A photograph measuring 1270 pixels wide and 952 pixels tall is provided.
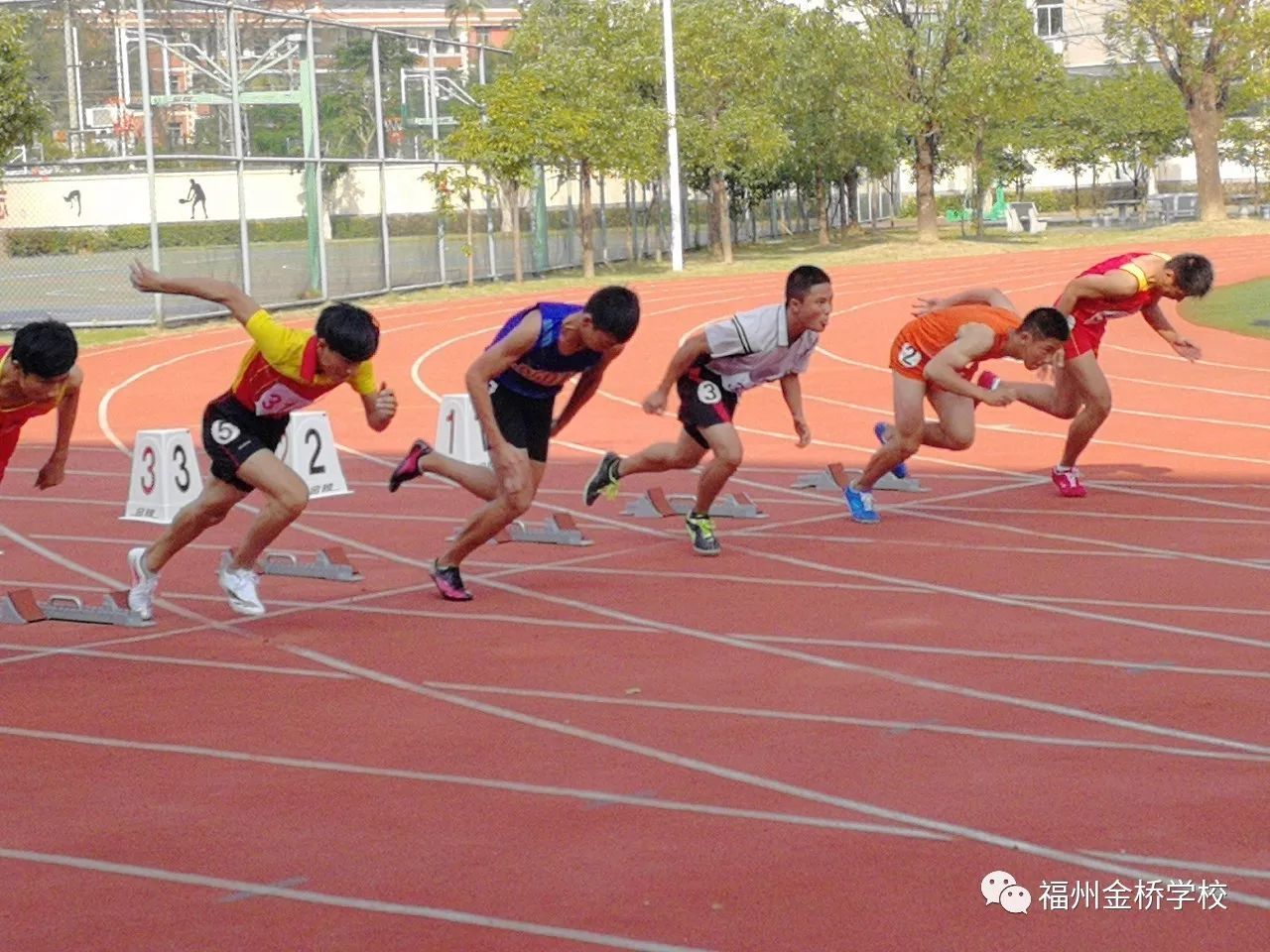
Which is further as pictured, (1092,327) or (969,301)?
(1092,327)

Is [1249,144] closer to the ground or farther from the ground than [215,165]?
farther from the ground

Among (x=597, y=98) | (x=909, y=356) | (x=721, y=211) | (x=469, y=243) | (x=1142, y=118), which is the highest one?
(x=1142, y=118)

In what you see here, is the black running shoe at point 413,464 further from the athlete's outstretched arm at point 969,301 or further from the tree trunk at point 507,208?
the tree trunk at point 507,208

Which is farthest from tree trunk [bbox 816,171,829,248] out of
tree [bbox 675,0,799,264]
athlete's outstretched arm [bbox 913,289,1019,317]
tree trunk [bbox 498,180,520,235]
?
athlete's outstretched arm [bbox 913,289,1019,317]

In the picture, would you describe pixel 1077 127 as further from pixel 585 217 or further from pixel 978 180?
pixel 585 217

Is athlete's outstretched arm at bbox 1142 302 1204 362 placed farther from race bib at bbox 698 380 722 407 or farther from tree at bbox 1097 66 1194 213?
tree at bbox 1097 66 1194 213

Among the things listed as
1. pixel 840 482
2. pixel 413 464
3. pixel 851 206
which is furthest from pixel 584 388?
pixel 851 206

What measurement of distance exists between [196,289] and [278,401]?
67 centimetres

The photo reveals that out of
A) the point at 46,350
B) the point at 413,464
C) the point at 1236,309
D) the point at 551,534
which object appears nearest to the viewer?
the point at 46,350

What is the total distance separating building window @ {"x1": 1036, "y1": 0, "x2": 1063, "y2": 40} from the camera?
7650cm

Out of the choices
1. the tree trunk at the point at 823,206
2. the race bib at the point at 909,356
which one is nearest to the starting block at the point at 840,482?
the race bib at the point at 909,356

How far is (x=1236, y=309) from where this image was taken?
22.4 metres

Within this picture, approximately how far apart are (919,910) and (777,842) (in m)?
0.59

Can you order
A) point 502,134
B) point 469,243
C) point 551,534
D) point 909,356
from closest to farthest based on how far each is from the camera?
point 551,534 < point 909,356 < point 502,134 < point 469,243
